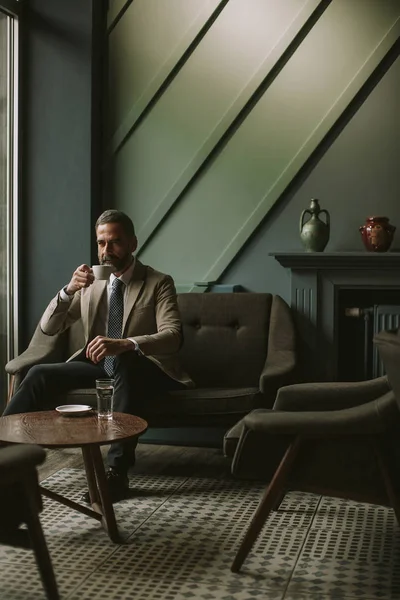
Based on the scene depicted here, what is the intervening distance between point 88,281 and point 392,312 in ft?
5.15

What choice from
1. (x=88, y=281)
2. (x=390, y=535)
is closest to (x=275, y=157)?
(x=88, y=281)

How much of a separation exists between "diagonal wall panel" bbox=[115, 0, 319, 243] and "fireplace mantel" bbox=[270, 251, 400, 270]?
764 mm

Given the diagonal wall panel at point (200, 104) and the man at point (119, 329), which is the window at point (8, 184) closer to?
the diagonal wall panel at point (200, 104)

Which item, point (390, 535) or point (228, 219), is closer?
point (390, 535)

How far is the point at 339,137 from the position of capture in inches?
167

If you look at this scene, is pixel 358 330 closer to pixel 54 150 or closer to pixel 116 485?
pixel 116 485

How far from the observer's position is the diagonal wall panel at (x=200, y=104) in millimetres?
4301

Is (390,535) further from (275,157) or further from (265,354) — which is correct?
(275,157)

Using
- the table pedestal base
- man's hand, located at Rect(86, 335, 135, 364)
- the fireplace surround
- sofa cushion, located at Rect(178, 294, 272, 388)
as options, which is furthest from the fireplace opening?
the table pedestal base

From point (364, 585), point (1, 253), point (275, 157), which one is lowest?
point (364, 585)

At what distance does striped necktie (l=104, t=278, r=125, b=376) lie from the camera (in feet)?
12.5

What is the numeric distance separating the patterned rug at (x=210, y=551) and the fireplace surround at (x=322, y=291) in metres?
0.89

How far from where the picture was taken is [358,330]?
4.34 meters

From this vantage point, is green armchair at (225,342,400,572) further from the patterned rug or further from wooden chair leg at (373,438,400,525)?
the patterned rug
